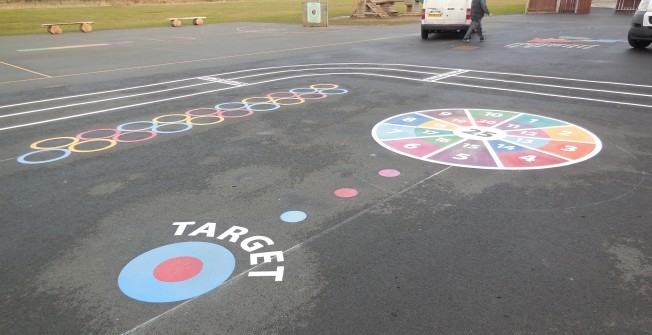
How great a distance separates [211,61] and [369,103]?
9.49m

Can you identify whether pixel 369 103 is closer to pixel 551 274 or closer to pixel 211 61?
pixel 551 274

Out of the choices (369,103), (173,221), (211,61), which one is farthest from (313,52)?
(173,221)

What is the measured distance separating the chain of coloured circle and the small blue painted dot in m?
4.31

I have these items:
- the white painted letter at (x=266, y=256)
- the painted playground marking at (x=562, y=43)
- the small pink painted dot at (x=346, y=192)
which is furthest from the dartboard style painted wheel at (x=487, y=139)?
the painted playground marking at (x=562, y=43)

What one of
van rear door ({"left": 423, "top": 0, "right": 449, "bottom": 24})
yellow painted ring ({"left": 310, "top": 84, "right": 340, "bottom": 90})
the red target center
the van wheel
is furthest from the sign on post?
the red target center

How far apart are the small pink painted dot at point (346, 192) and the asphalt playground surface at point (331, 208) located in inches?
1.3

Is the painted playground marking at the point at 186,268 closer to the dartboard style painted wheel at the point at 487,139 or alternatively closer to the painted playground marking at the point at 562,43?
the dartboard style painted wheel at the point at 487,139

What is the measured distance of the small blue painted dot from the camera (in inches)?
209

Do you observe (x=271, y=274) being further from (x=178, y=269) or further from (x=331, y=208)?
(x=331, y=208)

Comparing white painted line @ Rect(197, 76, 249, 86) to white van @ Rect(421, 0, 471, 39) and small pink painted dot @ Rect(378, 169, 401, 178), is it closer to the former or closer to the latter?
small pink painted dot @ Rect(378, 169, 401, 178)

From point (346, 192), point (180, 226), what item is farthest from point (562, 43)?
point (180, 226)

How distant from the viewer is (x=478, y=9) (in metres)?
19.8

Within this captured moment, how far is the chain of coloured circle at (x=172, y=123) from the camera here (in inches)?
316

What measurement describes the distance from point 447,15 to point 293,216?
742 inches
